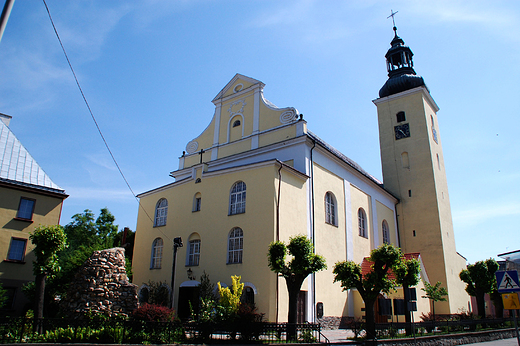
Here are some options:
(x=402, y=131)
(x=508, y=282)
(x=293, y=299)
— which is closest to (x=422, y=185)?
(x=402, y=131)

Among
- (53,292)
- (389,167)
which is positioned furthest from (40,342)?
(389,167)

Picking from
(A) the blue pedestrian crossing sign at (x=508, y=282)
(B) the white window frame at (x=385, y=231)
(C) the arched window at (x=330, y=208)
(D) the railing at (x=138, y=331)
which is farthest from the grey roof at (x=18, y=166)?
(B) the white window frame at (x=385, y=231)

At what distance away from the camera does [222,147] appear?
2627 centimetres

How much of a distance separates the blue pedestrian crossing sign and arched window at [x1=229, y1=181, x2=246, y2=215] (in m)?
12.4

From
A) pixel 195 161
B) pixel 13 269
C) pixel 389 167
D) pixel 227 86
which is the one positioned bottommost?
pixel 13 269

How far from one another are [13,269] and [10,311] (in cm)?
202

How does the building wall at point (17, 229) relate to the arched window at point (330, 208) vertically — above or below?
below

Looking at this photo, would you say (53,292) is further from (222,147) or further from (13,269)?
(222,147)

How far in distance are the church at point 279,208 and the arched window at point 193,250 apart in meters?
0.06

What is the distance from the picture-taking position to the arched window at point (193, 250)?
20966mm

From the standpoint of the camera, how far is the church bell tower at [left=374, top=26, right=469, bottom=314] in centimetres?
3123

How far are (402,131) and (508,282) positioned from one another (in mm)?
27541

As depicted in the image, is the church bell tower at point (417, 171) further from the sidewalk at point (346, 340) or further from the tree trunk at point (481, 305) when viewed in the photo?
the sidewalk at point (346, 340)

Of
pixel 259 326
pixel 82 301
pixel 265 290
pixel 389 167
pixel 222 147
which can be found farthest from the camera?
pixel 389 167
